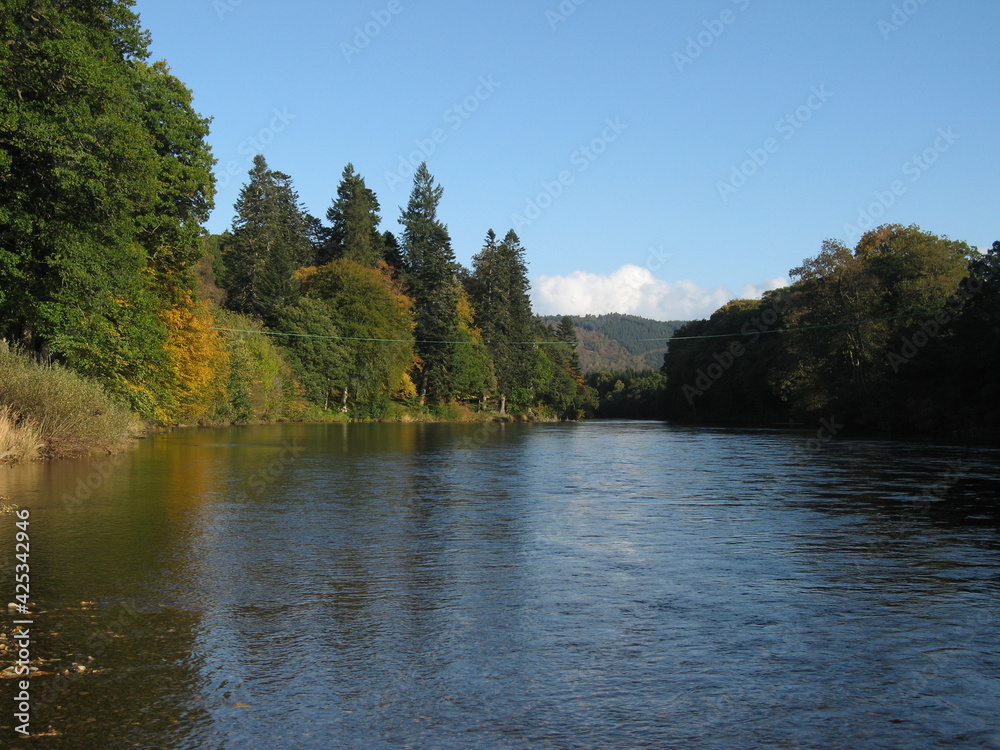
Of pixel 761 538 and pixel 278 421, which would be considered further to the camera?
pixel 278 421

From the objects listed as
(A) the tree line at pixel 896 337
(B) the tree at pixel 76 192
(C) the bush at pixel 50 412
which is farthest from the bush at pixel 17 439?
(A) the tree line at pixel 896 337

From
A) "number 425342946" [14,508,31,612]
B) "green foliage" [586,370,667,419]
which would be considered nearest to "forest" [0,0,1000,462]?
"number 425342946" [14,508,31,612]

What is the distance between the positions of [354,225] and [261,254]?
45.6 ft

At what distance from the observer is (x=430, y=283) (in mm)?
101625

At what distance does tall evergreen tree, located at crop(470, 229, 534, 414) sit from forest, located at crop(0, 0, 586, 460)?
715 inches

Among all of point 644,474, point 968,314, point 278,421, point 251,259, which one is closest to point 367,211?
point 251,259

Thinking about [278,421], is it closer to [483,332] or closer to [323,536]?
[483,332]

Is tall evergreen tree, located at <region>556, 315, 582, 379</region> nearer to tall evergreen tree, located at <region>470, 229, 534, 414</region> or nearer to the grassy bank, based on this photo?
tall evergreen tree, located at <region>470, 229, 534, 414</region>

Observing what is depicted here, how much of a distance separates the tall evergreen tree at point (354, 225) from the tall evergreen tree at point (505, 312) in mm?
15045

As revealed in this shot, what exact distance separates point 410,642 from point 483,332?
337 feet

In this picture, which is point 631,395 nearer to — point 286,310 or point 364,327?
point 364,327

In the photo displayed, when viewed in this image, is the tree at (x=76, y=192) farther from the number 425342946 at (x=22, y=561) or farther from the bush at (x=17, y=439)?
the number 425342946 at (x=22, y=561)

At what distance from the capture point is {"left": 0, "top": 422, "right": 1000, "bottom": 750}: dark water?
235 inches

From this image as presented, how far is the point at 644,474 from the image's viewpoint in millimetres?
26625
